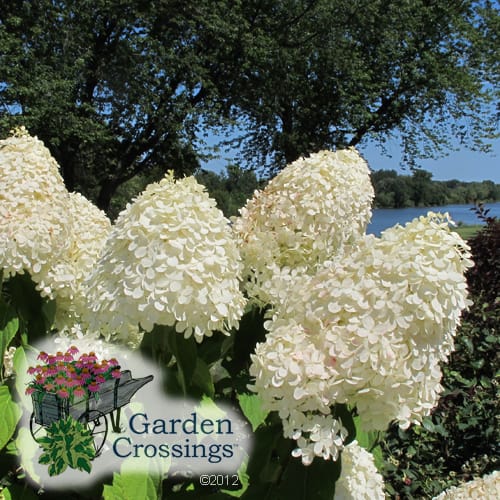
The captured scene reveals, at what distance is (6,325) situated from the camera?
1.32 meters

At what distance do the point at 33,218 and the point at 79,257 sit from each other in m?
0.17

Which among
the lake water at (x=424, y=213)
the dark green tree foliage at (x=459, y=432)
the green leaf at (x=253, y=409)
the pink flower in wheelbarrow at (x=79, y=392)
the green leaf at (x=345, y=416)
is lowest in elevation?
the dark green tree foliage at (x=459, y=432)

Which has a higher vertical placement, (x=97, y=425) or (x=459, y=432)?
(x=97, y=425)

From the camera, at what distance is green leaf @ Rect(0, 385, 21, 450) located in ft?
3.86

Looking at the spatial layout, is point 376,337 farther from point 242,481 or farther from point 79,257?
point 79,257

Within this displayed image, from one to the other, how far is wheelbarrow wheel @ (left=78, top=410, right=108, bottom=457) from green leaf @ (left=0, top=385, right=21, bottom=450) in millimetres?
147

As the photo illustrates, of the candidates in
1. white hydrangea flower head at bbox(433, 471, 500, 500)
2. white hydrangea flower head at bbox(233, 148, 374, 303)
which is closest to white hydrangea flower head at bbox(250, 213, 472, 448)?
white hydrangea flower head at bbox(233, 148, 374, 303)

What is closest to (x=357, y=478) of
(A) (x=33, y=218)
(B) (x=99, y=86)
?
(A) (x=33, y=218)

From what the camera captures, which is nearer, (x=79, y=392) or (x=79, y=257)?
(x=79, y=392)

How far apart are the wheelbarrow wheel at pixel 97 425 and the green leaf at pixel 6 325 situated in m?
0.29

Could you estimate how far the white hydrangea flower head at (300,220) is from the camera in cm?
135

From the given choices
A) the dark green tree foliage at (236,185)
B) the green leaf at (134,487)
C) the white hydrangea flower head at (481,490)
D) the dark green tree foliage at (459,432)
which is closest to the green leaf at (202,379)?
the green leaf at (134,487)

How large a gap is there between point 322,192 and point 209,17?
1318 centimetres

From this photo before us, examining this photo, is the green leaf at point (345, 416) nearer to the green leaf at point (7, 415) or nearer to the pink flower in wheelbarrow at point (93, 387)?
the pink flower in wheelbarrow at point (93, 387)
